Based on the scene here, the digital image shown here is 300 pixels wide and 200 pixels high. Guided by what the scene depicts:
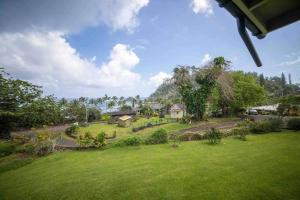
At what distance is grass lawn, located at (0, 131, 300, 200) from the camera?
21.2 ft

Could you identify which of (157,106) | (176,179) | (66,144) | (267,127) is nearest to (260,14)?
(176,179)

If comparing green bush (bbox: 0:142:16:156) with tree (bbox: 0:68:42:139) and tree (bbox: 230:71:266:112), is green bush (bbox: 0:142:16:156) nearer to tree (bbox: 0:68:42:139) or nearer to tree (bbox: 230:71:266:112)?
tree (bbox: 0:68:42:139)

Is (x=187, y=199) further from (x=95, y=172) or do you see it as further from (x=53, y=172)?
(x=53, y=172)

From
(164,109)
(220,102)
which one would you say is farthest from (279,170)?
(164,109)

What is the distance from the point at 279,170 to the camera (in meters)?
7.84

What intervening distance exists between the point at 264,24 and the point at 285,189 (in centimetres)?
693

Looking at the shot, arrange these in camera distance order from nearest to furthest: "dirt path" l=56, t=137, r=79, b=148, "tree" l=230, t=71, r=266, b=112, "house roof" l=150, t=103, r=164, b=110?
"dirt path" l=56, t=137, r=79, b=148, "tree" l=230, t=71, r=266, b=112, "house roof" l=150, t=103, r=164, b=110

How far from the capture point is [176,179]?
779cm

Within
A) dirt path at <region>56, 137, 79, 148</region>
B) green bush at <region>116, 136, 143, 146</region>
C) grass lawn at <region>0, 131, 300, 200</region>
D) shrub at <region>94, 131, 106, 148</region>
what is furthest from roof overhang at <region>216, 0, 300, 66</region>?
dirt path at <region>56, 137, 79, 148</region>

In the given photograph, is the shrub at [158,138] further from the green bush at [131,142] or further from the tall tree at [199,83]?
the tall tree at [199,83]

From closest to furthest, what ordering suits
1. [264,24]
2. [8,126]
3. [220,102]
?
[264,24] → [8,126] → [220,102]

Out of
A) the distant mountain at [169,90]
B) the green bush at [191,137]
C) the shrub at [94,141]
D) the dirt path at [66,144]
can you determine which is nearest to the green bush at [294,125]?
the green bush at [191,137]

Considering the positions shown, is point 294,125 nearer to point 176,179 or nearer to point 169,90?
point 176,179

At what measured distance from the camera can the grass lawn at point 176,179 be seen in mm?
6469
